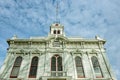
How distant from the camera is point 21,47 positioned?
81.1 ft

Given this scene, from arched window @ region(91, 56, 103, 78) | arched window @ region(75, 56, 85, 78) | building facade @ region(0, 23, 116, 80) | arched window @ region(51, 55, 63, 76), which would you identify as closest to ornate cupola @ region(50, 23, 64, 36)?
building facade @ region(0, 23, 116, 80)

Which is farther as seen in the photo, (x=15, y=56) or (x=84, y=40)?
(x=84, y=40)

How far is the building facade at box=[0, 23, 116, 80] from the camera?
2131 cm

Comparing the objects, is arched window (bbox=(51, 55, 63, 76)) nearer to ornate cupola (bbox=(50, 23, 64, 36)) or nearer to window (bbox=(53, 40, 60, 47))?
window (bbox=(53, 40, 60, 47))

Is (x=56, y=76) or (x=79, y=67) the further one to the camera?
(x=79, y=67)

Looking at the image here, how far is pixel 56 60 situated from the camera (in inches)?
922

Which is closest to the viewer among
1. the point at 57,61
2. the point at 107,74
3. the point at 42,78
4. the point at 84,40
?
the point at 42,78

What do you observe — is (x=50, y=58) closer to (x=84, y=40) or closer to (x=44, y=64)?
(x=44, y=64)

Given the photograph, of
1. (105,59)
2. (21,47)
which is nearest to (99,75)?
(105,59)

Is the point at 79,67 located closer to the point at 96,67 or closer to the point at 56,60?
the point at 96,67

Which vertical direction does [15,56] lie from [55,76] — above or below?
above

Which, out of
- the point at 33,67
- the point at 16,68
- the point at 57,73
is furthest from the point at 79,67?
the point at 16,68

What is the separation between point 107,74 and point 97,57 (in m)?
3.11

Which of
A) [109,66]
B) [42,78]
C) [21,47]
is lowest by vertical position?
[42,78]
